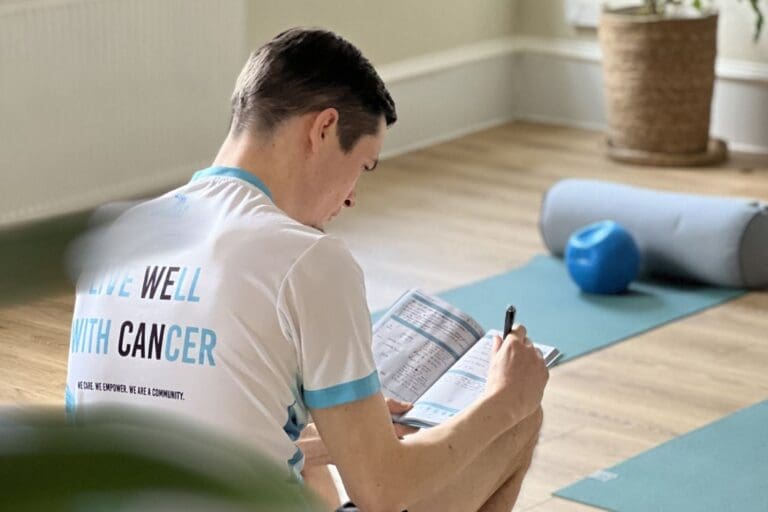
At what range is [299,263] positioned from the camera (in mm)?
1234

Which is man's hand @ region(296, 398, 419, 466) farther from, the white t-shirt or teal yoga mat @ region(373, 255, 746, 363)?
teal yoga mat @ region(373, 255, 746, 363)

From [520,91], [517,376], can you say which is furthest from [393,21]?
[517,376]

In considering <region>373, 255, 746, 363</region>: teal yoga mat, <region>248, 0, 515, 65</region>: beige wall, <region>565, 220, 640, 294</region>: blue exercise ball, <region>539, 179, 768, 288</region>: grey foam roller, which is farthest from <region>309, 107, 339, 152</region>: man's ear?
<region>248, 0, 515, 65</region>: beige wall

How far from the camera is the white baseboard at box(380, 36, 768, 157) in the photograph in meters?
5.29

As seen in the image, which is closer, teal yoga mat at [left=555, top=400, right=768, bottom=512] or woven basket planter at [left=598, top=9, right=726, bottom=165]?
teal yoga mat at [left=555, top=400, right=768, bottom=512]

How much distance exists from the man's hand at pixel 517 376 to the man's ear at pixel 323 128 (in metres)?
0.38

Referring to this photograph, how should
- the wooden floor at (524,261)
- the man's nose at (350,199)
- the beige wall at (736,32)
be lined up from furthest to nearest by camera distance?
the beige wall at (736,32), the wooden floor at (524,261), the man's nose at (350,199)

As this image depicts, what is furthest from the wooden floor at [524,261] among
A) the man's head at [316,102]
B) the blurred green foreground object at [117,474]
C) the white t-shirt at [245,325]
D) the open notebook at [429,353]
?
the blurred green foreground object at [117,474]

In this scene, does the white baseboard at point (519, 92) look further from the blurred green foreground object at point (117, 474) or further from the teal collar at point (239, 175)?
the blurred green foreground object at point (117, 474)

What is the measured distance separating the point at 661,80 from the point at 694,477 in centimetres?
275

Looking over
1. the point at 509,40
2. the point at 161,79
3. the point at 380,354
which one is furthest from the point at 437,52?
the point at 380,354

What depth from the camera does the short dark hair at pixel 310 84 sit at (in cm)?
135

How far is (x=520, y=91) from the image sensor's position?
19.4 feet

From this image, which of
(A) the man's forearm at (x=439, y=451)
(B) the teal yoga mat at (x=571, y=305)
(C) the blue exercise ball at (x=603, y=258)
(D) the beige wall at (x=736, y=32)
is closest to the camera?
(A) the man's forearm at (x=439, y=451)
